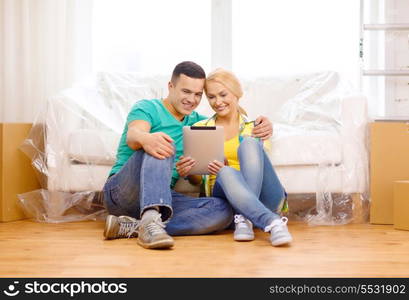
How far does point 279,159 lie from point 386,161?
414mm

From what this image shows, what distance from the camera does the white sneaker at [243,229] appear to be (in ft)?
6.46

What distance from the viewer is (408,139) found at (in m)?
2.48

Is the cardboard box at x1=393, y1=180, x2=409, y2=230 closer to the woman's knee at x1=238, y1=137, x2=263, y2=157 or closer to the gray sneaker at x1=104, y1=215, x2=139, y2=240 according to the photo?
the woman's knee at x1=238, y1=137, x2=263, y2=157

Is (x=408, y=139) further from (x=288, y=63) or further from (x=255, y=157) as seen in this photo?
(x=288, y=63)

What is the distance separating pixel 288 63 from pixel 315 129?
79 cm

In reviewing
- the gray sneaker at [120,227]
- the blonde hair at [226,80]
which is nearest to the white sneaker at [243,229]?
the gray sneaker at [120,227]

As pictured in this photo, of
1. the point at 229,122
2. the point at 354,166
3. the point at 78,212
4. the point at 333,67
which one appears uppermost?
the point at 333,67

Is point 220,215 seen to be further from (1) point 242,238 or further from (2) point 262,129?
(2) point 262,129

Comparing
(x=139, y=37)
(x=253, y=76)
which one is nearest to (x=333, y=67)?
(x=253, y=76)

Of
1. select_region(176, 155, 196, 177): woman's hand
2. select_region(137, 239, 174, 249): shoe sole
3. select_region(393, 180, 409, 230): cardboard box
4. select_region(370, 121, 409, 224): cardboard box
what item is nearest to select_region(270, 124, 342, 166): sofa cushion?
select_region(370, 121, 409, 224): cardboard box

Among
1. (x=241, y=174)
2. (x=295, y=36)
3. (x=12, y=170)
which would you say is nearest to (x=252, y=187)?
(x=241, y=174)

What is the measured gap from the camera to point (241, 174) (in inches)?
79.3

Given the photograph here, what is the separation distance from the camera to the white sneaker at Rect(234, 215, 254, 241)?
197 centimetres

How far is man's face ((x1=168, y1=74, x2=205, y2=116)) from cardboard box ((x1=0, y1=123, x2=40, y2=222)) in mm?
857
